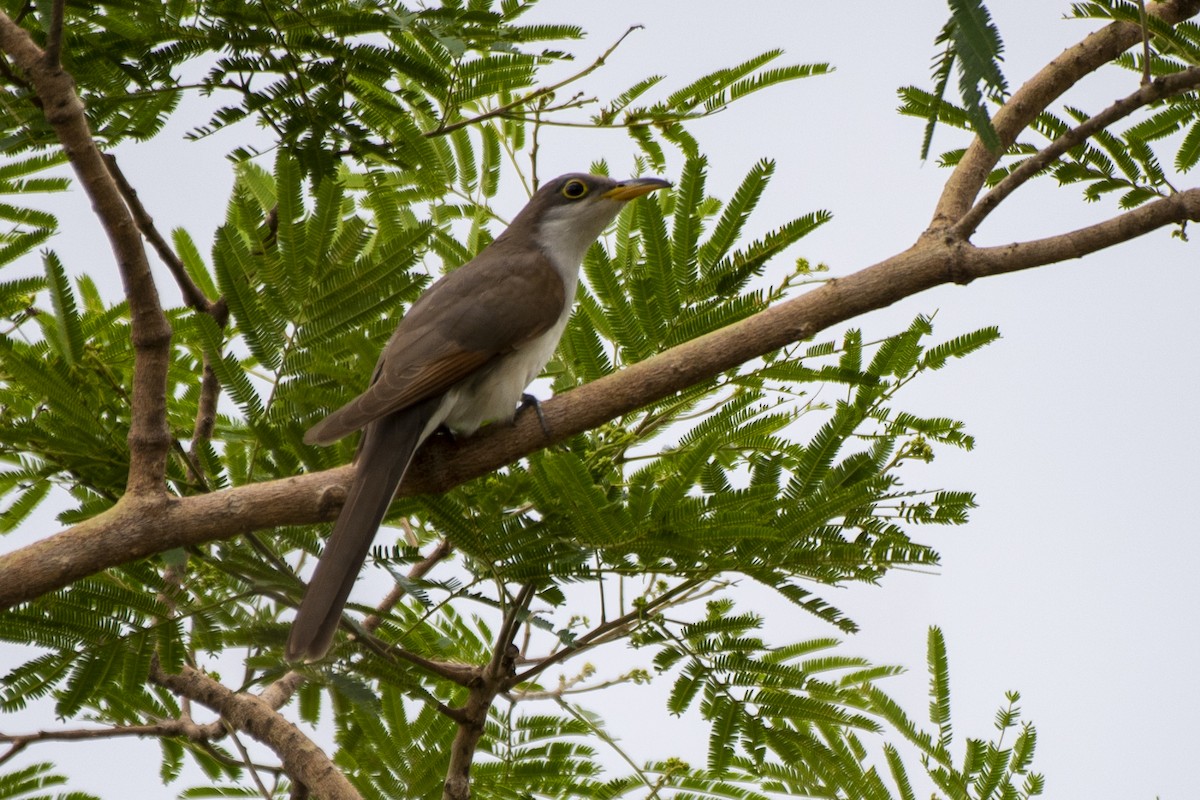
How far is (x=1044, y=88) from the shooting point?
13.1 ft

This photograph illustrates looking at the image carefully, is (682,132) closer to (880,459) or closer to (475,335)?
(475,335)

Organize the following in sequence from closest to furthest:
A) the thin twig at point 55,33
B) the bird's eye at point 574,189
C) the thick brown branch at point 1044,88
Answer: the thin twig at point 55,33, the thick brown branch at point 1044,88, the bird's eye at point 574,189

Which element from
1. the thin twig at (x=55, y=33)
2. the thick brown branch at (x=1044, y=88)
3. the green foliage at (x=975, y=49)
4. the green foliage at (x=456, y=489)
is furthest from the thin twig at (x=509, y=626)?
the green foliage at (x=975, y=49)

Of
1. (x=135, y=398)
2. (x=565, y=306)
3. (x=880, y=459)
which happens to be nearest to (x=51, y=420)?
(x=135, y=398)

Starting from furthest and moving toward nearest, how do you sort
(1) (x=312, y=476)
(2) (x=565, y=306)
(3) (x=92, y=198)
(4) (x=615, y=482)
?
(2) (x=565, y=306)
(4) (x=615, y=482)
(1) (x=312, y=476)
(3) (x=92, y=198)

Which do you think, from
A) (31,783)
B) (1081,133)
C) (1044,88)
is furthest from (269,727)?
(1044,88)

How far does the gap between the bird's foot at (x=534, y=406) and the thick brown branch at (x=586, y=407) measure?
0.05 ft

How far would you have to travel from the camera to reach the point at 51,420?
3.82 m

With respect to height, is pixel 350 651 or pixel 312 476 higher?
pixel 312 476

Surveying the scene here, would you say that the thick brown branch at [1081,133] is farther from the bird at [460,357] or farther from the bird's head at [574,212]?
the bird's head at [574,212]

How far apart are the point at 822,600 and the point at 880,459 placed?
512 millimetres

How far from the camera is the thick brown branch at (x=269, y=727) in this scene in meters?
4.03

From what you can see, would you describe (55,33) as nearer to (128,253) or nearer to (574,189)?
(128,253)

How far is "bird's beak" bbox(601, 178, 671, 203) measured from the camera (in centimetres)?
464
